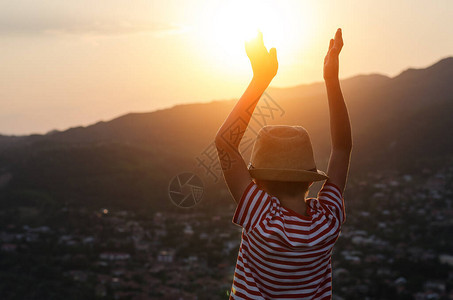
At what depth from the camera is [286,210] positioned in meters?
1.31

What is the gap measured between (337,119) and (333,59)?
0.17m

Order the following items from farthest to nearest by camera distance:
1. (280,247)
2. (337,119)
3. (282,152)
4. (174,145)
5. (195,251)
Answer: (174,145) → (195,251) → (337,119) → (282,152) → (280,247)

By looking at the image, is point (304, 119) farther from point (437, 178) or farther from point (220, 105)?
point (437, 178)

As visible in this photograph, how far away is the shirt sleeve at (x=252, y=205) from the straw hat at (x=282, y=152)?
0.25ft

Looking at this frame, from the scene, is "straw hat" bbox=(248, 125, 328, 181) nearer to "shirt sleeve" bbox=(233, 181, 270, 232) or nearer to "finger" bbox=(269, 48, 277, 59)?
"shirt sleeve" bbox=(233, 181, 270, 232)

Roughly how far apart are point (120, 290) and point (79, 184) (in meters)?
13.6

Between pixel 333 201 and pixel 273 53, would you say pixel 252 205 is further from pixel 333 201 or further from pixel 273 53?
pixel 273 53

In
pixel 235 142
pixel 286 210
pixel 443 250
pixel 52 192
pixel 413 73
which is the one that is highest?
pixel 413 73

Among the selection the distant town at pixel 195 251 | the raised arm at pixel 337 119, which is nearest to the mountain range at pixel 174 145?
the distant town at pixel 195 251

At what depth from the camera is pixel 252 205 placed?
127cm

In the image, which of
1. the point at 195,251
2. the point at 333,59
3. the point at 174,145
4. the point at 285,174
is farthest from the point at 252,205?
the point at 174,145

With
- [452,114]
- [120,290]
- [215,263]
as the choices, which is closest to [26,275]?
[120,290]

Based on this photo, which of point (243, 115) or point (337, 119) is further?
point (337, 119)

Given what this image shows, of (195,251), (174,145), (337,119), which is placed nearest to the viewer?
(337,119)
